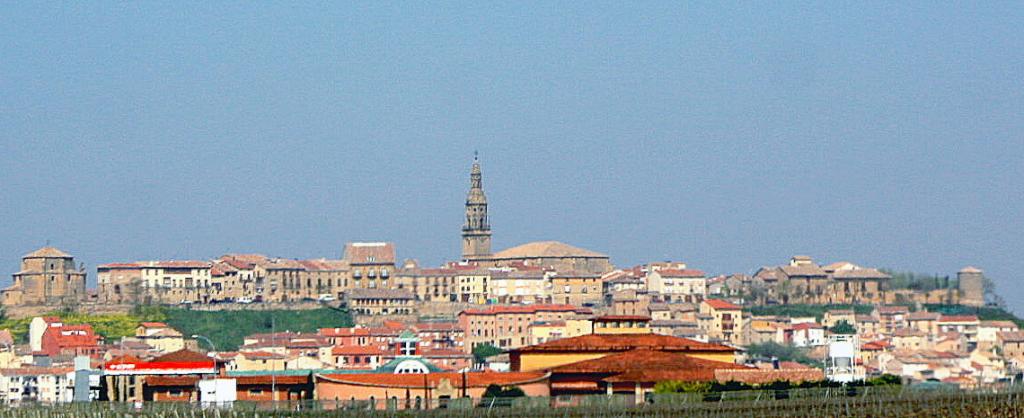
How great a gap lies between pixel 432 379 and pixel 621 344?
981cm

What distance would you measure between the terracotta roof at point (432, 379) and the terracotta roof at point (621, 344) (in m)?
4.48

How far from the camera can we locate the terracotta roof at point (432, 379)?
2840 inches

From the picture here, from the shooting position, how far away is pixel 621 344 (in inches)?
3228

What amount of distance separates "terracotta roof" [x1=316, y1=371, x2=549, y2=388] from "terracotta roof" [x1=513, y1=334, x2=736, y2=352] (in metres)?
4.48

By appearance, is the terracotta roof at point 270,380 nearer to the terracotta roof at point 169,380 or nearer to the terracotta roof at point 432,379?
the terracotta roof at point 432,379

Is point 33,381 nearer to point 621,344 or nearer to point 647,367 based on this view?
point 621,344

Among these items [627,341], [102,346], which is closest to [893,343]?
[102,346]

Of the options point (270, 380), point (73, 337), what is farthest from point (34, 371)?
point (270, 380)

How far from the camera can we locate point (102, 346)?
7283 inches

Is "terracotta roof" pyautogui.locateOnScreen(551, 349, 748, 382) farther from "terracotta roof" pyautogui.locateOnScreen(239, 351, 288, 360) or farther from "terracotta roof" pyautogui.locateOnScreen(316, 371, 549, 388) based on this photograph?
"terracotta roof" pyautogui.locateOnScreen(239, 351, 288, 360)

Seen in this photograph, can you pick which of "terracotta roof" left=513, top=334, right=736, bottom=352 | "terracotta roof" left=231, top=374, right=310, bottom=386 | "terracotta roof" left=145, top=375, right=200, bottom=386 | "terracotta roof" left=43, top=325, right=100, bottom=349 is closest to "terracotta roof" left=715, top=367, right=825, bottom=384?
"terracotta roof" left=513, top=334, right=736, bottom=352

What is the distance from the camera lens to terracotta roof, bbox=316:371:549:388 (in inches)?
2840

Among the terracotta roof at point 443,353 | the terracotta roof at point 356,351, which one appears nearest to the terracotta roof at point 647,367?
the terracotta roof at point 443,353

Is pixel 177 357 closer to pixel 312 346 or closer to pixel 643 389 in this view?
pixel 643 389
